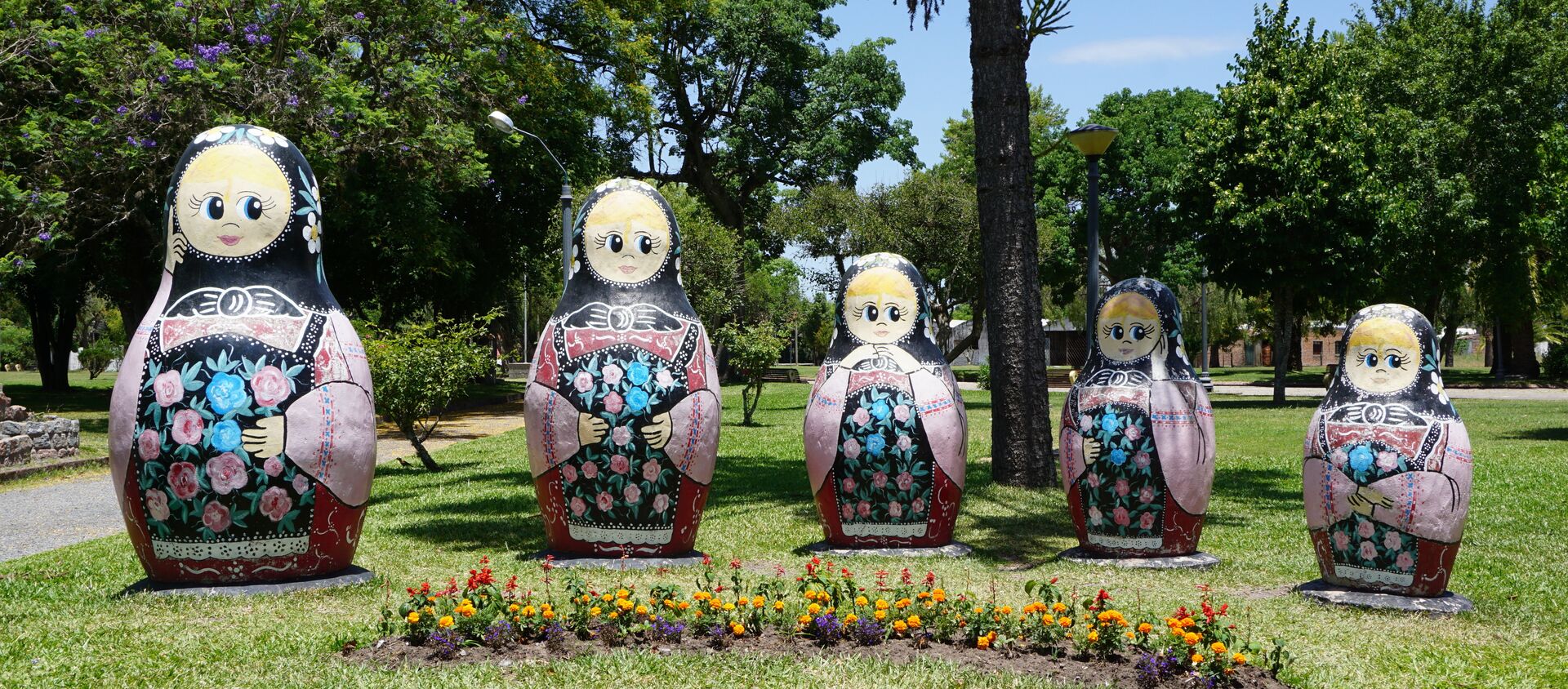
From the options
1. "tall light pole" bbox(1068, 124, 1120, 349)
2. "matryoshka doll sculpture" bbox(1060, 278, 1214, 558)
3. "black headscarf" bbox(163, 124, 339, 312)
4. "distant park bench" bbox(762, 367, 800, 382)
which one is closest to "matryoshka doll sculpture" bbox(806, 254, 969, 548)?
"matryoshka doll sculpture" bbox(1060, 278, 1214, 558)

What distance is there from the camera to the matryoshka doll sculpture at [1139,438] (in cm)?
814

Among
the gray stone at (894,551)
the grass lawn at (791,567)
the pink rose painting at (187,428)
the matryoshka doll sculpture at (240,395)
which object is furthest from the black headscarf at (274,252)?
the gray stone at (894,551)

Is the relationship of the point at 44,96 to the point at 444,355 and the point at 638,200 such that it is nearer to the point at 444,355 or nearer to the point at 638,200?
the point at 444,355

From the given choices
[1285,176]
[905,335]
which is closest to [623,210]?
[905,335]

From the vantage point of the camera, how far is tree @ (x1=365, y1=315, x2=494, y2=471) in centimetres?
1468

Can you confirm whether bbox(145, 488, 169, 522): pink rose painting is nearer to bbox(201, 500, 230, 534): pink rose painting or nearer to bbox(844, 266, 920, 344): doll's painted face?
bbox(201, 500, 230, 534): pink rose painting

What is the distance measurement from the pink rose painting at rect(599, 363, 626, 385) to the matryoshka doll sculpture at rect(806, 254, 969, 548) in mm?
1666

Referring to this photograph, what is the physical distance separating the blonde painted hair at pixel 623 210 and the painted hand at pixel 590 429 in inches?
54.1

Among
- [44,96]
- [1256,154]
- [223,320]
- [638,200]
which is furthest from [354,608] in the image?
[1256,154]

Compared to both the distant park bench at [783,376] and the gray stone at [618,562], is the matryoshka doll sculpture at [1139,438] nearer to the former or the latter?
the gray stone at [618,562]

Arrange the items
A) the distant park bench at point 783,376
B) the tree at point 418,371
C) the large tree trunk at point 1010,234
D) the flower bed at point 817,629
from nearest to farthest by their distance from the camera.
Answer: the flower bed at point 817,629, the large tree trunk at point 1010,234, the tree at point 418,371, the distant park bench at point 783,376

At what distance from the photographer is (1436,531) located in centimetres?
670

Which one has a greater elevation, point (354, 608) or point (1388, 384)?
point (1388, 384)

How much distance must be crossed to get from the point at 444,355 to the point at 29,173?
285 inches
